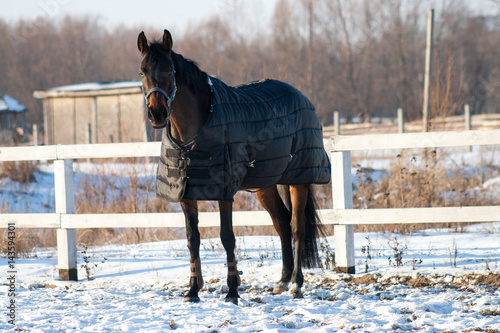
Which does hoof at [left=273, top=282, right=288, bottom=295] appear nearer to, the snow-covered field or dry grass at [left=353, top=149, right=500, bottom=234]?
the snow-covered field

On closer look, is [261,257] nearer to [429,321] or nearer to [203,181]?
[203,181]

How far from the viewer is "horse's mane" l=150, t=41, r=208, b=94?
152 inches

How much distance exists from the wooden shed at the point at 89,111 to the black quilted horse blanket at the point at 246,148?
16855mm

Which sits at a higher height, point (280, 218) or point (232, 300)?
point (280, 218)

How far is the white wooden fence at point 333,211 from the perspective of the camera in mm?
4848

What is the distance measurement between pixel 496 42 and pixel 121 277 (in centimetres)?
4291

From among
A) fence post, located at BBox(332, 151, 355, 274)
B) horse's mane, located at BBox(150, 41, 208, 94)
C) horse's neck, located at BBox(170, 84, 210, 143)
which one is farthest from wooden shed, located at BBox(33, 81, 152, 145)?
horse's neck, located at BBox(170, 84, 210, 143)

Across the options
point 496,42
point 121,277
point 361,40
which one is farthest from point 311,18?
point 121,277

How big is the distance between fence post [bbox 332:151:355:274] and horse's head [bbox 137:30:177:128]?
195cm

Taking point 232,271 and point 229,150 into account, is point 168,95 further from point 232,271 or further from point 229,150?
point 232,271

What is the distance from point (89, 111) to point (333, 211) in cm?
1916

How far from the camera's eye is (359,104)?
4256 cm

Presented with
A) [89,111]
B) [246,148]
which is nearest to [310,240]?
[246,148]

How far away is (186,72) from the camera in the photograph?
4074 millimetres
